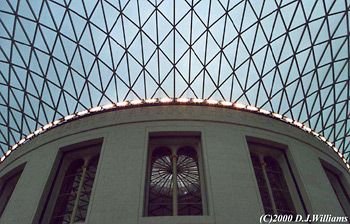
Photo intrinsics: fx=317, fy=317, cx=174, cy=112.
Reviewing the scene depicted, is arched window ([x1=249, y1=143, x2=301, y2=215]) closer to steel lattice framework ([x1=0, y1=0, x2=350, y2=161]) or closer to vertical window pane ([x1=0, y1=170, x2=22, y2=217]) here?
steel lattice framework ([x1=0, y1=0, x2=350, y2=161])

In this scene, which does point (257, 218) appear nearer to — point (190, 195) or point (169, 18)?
point (190, 195)

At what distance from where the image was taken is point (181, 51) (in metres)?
33.3

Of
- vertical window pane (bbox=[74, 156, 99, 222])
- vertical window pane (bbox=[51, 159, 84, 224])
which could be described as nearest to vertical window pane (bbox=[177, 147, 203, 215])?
vertical window pane (bbox=[74, 156, 99, 222])

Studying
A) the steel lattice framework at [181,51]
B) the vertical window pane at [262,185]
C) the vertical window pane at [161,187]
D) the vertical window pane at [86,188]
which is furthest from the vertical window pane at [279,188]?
the vertical window pane at [86,188]

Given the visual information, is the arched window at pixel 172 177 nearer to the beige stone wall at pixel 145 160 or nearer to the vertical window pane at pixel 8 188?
the beige stone wall at pixel 145 160

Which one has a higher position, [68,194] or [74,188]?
[74,188]

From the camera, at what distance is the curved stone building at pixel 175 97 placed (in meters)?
28.7

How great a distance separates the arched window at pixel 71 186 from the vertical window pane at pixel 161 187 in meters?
6.38

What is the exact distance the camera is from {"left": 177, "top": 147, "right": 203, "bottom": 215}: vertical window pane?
1264 inches

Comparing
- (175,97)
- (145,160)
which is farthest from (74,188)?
(175,97)

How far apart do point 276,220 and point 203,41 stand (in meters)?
18.7

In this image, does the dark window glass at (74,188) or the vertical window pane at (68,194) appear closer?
the vertical window pane at (68,194)

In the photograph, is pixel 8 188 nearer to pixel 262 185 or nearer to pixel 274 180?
pixel 262 185

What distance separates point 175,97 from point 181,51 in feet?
16.2
